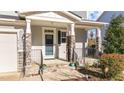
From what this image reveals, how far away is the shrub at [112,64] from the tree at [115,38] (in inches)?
102

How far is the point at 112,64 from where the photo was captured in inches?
366

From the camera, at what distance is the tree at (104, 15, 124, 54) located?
39.1ft

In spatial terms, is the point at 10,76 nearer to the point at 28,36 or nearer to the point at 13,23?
the point at 28,36

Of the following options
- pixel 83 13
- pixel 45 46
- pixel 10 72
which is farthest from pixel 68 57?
pixel 83 13

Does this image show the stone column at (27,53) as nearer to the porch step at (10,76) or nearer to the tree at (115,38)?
the porch step at (10,76)

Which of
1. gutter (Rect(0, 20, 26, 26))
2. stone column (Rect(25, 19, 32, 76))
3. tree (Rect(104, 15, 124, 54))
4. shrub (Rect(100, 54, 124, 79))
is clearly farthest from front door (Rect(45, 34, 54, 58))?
shrub (Rect(100, 54, 124, 79))

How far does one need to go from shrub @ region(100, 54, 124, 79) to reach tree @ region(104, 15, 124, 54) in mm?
2580

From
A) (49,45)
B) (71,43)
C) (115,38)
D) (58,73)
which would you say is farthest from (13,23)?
(115,38)

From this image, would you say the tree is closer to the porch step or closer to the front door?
the front door

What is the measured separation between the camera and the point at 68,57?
12.6m

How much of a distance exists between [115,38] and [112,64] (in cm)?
316

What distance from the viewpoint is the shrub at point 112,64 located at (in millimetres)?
9242

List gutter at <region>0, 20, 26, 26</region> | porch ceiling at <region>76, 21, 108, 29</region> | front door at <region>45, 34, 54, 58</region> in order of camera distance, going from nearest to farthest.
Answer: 1. gutter at <region>0, 20, 26, 26</region>
2. porch ceiling at <region>76, 21, 108, 29</region>
3. front door at <region>45, 34, 54, 58</region>
